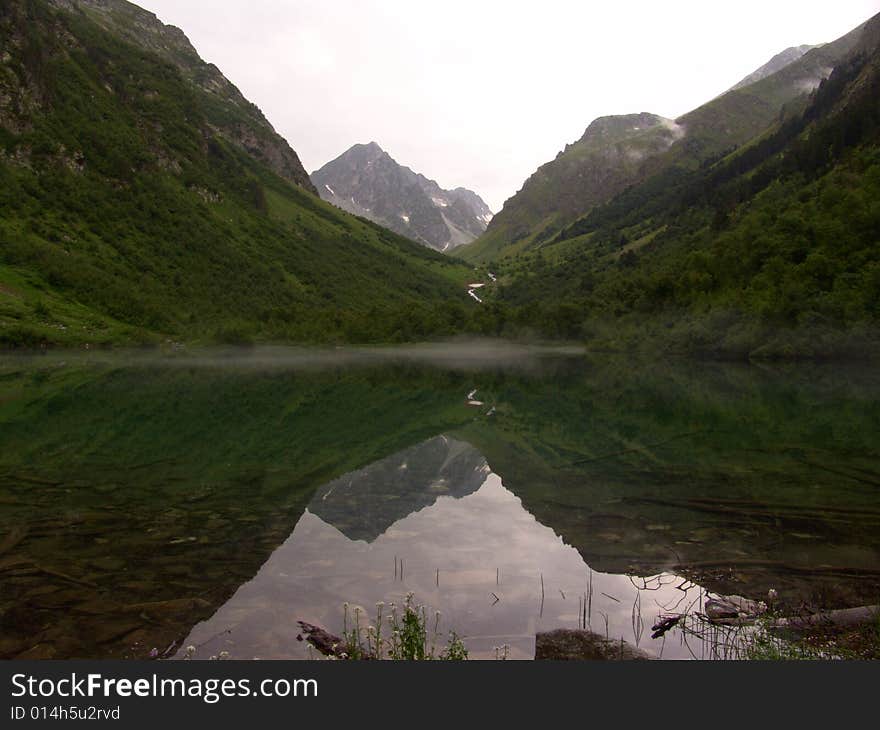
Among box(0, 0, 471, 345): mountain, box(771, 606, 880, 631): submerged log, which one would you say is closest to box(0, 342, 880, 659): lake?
box(771, 606, 880, 631): submerged log

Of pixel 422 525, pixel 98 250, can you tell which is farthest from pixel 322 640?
pixel 98 250

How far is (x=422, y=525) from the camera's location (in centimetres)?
1500

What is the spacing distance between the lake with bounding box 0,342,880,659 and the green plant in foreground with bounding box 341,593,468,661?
13.9 inches

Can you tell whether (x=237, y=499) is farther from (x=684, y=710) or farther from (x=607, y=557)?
(x=684, y=710)

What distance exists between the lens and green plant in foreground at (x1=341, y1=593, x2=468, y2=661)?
793 centimetres

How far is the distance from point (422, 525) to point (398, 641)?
20.4 ft

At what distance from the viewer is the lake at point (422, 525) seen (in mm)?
9562

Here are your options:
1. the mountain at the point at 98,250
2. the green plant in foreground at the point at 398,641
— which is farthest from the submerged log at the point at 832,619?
the mountain at the point at 98,250

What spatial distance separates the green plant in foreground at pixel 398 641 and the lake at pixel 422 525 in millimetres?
352

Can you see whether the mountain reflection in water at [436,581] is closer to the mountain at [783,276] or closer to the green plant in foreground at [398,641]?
the green plant in foreground at [398,641]

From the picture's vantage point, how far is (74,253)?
14875 cm

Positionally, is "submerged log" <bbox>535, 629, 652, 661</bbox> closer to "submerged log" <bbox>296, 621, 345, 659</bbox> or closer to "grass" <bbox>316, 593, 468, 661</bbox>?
A: "grass" <bbox>316, 593, 468, 661</bbox>

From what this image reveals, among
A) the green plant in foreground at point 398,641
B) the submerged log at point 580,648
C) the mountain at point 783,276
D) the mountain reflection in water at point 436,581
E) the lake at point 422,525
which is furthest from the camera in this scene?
the mountain at point 783,276

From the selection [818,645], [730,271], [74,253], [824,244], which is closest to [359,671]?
[818,645]
